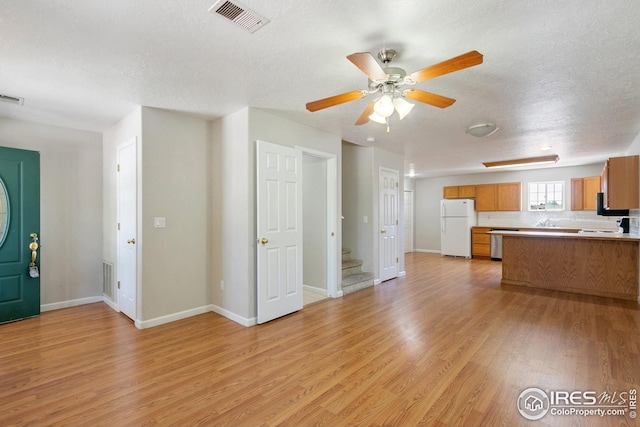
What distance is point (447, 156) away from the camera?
6328mm

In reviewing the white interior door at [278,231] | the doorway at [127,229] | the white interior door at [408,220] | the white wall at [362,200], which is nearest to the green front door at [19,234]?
the doorway at [127,229]

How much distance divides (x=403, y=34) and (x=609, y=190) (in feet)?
15.5

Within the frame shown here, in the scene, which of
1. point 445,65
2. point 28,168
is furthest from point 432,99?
point 28,168

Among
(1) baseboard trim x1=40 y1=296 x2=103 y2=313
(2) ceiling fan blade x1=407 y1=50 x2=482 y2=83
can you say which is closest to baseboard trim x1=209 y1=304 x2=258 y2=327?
(1) baseboard trim x1=40 y1=296 x2=103 y2=313

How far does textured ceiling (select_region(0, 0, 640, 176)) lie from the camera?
185cm

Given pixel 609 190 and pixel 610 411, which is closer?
pixel 610 411

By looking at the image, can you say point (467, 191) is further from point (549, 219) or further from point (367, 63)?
point (367, 63)

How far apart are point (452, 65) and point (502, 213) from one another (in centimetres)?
802

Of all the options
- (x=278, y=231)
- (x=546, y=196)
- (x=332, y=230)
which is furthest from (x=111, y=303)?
(x=546, y=196)

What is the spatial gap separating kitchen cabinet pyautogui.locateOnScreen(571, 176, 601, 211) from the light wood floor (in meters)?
3.97

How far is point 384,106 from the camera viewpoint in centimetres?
232

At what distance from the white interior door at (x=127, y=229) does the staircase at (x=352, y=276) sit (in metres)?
2.89

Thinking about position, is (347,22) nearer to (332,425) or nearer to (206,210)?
(332,425)

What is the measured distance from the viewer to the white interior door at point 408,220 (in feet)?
32.0
